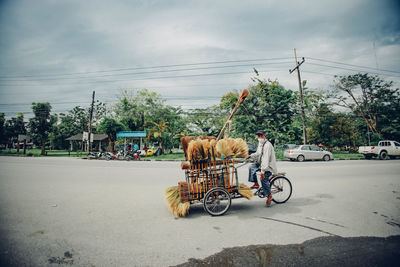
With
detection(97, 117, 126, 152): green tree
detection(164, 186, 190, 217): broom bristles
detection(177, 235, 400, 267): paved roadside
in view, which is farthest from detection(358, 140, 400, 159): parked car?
detection(97, 117, 126, 152): green tree

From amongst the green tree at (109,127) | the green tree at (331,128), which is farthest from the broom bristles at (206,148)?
the green tree at (331,128)

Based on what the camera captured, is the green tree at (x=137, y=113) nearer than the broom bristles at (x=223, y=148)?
No

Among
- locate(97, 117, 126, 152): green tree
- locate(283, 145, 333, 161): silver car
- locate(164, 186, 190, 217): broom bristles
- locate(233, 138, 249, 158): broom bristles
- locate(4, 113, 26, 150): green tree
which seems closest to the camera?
locate(164, 186, 190, 217): broom bristles

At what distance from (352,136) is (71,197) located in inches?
1398

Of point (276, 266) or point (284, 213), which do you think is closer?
point (276, 266)

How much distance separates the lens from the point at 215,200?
13.5ft

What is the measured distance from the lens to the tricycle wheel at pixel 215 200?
13.3 feet

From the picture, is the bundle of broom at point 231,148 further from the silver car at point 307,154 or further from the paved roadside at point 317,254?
the silver car at point 307,154

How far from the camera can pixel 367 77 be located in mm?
31922

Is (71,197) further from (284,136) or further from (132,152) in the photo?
(284,136)

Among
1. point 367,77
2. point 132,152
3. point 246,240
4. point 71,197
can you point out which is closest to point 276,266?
point 246,240

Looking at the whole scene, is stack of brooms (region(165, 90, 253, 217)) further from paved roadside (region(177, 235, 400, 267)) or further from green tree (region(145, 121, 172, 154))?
green tree (region(145, 121, 172, 154))

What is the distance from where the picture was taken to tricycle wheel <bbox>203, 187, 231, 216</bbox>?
4062mm

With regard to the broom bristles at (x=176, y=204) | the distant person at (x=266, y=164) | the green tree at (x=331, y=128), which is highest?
the green tree at (x=331, y=128)
